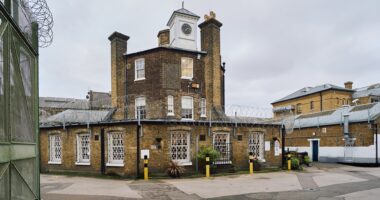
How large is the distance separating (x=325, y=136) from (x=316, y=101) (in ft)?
60.3

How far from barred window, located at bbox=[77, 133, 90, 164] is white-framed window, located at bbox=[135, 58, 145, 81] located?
6.73 meters

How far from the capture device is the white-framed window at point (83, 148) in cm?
1752

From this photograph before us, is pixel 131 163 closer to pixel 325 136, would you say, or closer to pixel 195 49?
pixel 195 49

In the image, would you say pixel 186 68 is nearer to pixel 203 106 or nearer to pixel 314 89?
pixel 203 106

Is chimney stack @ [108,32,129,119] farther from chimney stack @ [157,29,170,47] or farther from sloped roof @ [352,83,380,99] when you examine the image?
sloped roof @ [352,83,380,99]

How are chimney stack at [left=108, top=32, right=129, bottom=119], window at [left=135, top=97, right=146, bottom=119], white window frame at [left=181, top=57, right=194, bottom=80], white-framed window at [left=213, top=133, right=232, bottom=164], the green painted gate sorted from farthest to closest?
chimney stack at [left=108, top=32, right=129, bottom=119]
white window frame at [left=181, top=57, right=194, bottom=80]
window at [left=135, top=97, right=146, bottom=119]
white-framed window at [left=213, top=133, right=232, bottom=164]
the green painted gate

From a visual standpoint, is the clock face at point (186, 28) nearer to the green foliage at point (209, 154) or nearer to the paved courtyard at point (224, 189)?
the green foliage at point (209, 154)

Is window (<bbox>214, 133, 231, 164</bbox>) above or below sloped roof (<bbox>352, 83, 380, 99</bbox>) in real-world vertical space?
below

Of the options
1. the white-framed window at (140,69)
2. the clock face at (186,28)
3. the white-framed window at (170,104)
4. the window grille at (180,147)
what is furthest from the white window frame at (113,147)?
the clock face at (186,28)

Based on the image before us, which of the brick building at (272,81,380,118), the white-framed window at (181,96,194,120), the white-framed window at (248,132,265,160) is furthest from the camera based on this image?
the brick building at (272,81,380,118)

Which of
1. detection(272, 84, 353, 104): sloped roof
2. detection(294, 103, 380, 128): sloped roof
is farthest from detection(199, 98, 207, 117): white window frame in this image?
detection(272, 84, 353, 104): sloped roof

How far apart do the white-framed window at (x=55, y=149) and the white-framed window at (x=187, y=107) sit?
8640 mm

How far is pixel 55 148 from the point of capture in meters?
19.1

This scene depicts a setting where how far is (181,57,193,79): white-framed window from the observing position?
22.8m
